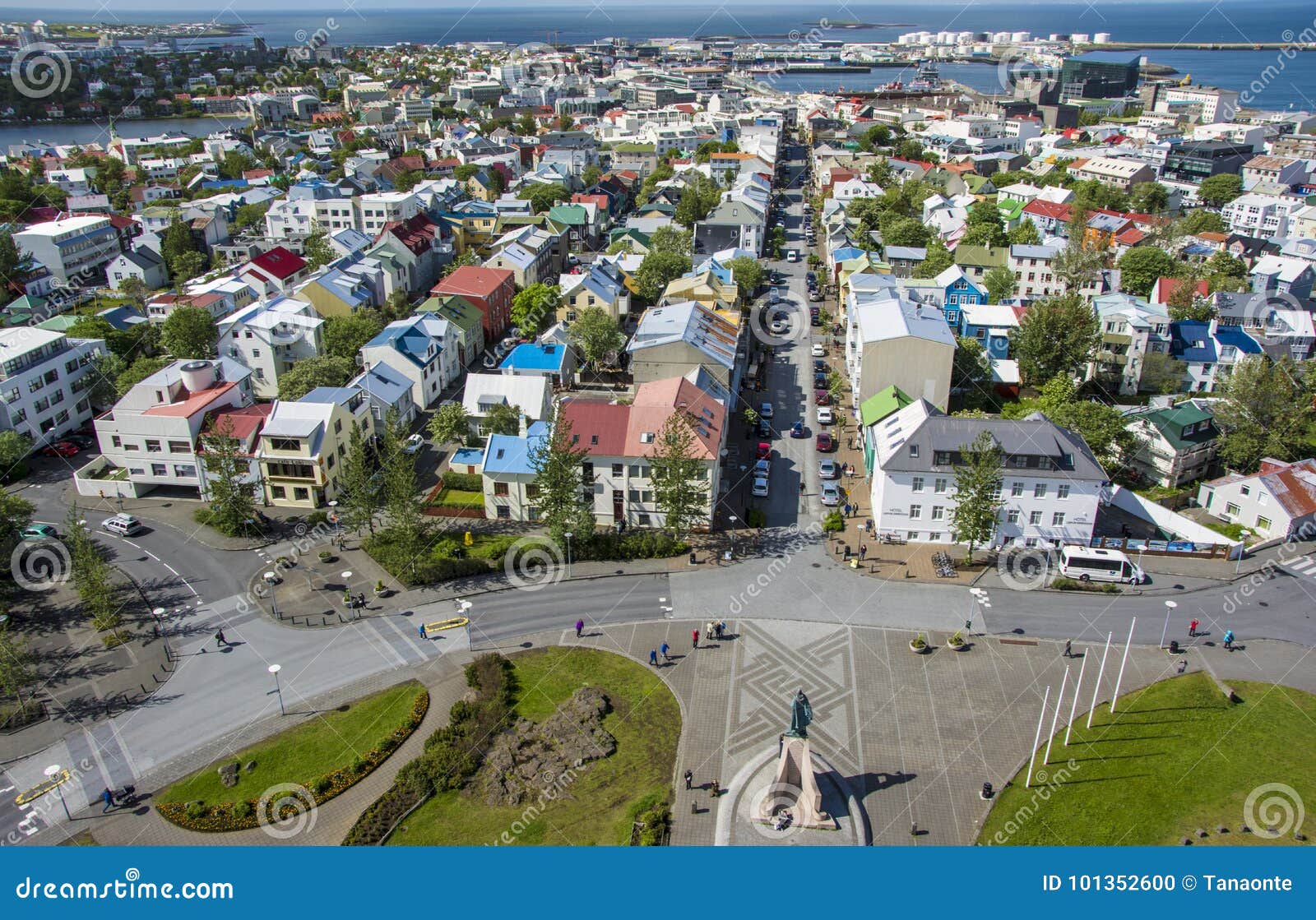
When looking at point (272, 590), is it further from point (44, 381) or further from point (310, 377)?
point (44, 381)

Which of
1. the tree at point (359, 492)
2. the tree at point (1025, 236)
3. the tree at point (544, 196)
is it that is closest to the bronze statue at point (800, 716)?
the tree at point (359, 492)

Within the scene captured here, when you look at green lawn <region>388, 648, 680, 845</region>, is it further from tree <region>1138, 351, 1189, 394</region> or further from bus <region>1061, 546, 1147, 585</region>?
tree <region>1138, 351, 1189, 394</region>

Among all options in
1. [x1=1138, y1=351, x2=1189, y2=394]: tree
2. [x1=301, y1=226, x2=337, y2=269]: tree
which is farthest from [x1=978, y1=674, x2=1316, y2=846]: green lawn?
[x1=301, y1=226, x2=337, y2=269]: tree

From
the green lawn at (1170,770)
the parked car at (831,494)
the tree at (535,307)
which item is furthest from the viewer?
the tree at (535,307)

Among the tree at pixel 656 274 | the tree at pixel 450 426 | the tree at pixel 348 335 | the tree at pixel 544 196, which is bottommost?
the tree at pixel 450 426

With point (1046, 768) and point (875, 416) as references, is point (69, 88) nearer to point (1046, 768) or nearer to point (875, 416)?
point (875, 416)

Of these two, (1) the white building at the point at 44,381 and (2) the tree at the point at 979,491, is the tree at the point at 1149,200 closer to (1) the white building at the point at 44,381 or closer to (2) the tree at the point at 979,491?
(2) the tree at the point at 979,491

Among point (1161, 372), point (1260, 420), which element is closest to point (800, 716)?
point (1260, 420)
